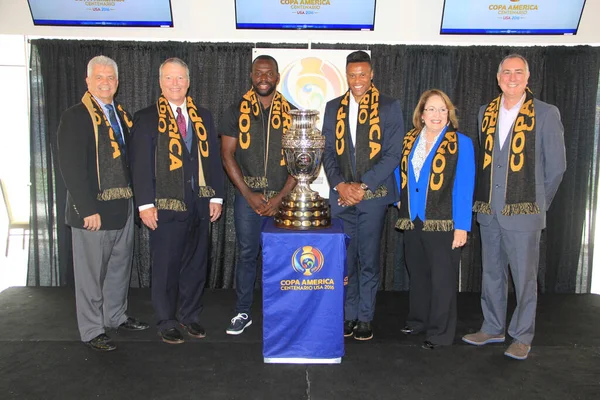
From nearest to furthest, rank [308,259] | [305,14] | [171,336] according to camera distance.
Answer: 1. [308,259]
2. [171,336]
3. [305,14]

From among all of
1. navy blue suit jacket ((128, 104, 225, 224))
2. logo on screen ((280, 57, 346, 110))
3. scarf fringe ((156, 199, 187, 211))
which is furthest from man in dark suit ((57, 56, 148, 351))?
logo on screen ((280, 57, 346, 110))

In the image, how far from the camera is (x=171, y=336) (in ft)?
10.6

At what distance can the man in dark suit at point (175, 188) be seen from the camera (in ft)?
10.4

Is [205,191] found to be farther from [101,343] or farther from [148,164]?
[101,343]

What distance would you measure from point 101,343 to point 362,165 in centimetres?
200

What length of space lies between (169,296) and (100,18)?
2573 mm

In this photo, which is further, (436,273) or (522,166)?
(436,273)

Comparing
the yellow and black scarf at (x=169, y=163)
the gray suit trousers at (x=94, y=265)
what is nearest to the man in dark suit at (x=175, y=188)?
the yellow and black scarf at (x=169, y=163)

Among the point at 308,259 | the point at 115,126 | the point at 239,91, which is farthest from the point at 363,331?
the point at 239,91

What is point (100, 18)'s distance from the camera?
14.2 ft

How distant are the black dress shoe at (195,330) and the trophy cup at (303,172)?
990mm

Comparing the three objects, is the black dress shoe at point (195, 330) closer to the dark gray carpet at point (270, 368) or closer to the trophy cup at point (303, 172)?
the dark gray carpet at point (270, 368)

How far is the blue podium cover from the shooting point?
281 cm

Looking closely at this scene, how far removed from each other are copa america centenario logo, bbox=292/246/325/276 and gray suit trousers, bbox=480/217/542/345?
1165 mm
